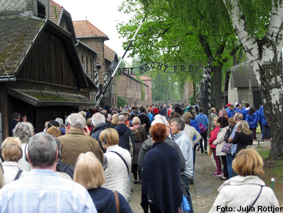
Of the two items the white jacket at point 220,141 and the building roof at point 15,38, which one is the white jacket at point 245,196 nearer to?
the white jacket at point 220,141

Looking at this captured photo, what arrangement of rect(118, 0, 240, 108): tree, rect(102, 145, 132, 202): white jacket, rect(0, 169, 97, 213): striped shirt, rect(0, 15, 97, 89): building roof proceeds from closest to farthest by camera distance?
rect(0, 169, 97, 213): striped shirt
rect(102, 145, 132, 202): white jacket
rect(0, 15, 97, 89): building roof
rect(118, 0, 240, 108): tree

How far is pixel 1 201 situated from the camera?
2.54 meters

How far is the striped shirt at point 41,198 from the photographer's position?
2527 millimetres

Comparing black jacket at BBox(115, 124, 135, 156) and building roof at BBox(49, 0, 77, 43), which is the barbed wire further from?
black jacket at BBox(115, 124, 135, 156)

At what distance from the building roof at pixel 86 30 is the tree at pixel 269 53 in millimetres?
30162

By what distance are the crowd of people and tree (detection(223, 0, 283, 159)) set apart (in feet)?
7.05

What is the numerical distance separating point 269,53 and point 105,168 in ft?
25.0

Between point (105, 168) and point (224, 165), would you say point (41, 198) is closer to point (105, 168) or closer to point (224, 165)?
point (105, 168)

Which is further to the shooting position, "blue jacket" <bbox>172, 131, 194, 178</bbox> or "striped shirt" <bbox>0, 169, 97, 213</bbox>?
"blue jacket" <bbox>172, 131, 194, 178</bbox>

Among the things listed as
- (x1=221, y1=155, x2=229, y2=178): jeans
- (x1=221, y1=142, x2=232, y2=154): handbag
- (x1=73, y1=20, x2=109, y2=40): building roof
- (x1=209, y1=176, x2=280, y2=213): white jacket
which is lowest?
(x1=221, y1=155, x2=229, y2=178): jeans

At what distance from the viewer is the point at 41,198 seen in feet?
8.29

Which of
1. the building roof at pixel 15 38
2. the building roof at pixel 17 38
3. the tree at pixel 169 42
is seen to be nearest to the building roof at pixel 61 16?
the tree at pixel 169 42

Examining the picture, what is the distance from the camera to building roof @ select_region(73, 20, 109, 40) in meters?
40.0

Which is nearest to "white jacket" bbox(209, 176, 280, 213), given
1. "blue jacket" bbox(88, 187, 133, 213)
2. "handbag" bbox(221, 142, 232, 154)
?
"blue jacket" bbox(88, 187, 133, 213)
